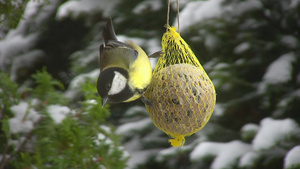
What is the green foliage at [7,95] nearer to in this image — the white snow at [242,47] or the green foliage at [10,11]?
the green foliage at [10,11]

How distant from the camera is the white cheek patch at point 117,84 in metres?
1.45

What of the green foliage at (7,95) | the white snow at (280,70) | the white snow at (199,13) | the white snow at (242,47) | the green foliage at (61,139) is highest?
the white snow at (199,13)

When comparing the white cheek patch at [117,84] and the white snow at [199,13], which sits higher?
the white snow at [199,13]

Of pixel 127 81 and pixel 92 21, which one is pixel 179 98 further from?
pixel 92 21

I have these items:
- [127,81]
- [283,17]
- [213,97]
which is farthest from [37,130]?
[283,17]

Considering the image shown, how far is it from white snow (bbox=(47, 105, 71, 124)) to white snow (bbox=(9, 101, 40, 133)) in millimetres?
78

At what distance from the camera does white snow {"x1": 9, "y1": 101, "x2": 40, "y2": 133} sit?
5.98 feet

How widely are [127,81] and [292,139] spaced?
130cm

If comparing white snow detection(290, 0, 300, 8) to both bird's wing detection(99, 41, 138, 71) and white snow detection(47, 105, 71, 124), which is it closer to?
bird's wing detection(99, 41, 138, 71)

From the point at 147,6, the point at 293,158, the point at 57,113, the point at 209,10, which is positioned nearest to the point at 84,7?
the point at 147,6

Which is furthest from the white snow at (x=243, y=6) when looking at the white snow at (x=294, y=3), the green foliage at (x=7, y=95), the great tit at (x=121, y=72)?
the green foliage at (x=7, y=95)

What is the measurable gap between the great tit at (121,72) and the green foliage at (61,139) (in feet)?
1.34

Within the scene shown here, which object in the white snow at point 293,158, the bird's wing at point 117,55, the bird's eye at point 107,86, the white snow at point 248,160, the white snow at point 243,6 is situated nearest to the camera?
the bird's eye at point 107,86

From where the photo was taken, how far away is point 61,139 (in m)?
1.85
